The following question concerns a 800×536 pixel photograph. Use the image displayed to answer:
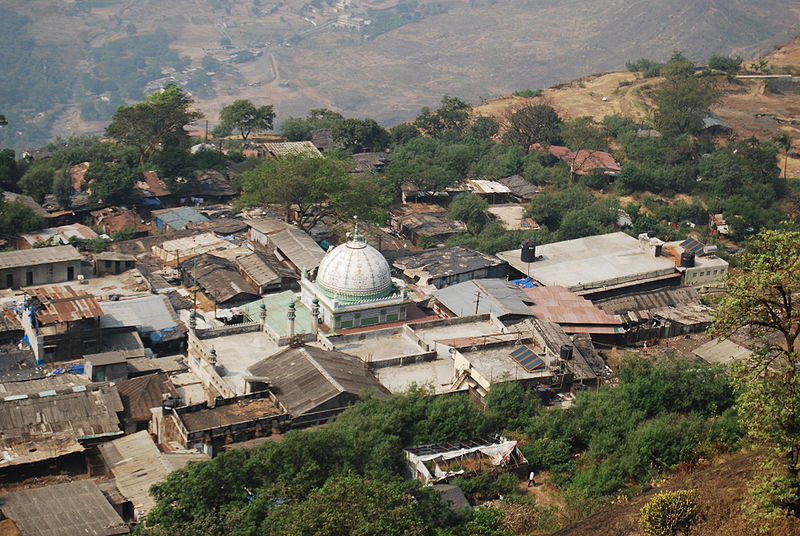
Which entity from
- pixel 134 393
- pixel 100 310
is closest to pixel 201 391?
pixel 134 393

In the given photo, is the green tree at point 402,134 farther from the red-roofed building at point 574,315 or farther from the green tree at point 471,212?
the red-roofed building at point 574,315

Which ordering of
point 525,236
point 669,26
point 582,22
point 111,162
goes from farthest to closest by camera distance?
point 582,22, point 669,26, point 111,162, point 525,236

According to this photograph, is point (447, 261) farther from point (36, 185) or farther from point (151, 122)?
point (151, 122)

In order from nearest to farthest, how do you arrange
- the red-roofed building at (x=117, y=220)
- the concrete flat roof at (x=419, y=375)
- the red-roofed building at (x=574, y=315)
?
the concrete flat roof at (x=419, y=375)
the red-roofed building at (x=574, y=315)
the red-roofed building at (x=117, y=220)

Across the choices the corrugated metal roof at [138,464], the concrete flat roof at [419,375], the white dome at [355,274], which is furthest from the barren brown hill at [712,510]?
the white dome at [355,274]

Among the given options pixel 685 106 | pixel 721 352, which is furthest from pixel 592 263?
pixel 685 106

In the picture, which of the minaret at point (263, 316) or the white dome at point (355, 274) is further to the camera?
the white dome at point (355, 274)

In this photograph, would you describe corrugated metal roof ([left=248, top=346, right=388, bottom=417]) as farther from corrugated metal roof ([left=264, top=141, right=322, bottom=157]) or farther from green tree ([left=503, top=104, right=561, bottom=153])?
green tree ([left=503, top=104, right=561, bottom=153])

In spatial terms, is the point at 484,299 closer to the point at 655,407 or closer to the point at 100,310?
the point at 655,407
